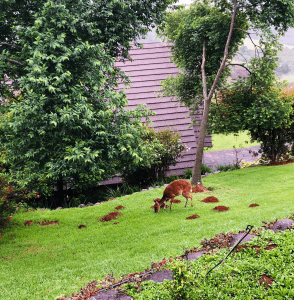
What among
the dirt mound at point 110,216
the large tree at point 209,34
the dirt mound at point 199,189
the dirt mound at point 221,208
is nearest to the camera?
the dirt mound at point 221,208

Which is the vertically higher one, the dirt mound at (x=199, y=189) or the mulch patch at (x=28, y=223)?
the dirt mound at (x=199, y=189)

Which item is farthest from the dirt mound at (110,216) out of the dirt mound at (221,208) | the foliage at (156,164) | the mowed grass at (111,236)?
the foliage at (156,164)

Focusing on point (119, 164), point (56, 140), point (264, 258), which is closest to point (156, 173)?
point (119, 164)

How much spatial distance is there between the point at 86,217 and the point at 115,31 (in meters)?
6.07

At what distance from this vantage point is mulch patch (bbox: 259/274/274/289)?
4390 mm

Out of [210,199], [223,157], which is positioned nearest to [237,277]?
[210,199]

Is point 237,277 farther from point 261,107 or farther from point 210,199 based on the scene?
point 261,107

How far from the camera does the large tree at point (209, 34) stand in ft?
38.1

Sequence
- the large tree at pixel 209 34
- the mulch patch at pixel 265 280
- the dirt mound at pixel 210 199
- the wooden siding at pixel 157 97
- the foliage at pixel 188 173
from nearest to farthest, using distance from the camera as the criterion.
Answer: the mulch patch at pixel 265 280 < the dirt mound at pixel 210 199 < the large tree at pixel 209 34 < the foliage at pixel 188 173 < the wooden siding at pixel 157 97

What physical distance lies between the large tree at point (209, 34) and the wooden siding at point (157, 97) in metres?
1.47

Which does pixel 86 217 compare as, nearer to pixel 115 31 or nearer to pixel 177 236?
pixel 177 236

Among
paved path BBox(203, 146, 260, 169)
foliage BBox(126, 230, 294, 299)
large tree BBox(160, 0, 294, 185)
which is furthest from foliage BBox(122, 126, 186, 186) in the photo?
foliage BBox(126, 230, 294, 299)

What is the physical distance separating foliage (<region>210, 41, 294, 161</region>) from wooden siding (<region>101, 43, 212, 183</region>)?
7.52ft

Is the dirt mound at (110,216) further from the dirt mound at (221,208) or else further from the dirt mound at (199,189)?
the dirt mound at (199,189)
